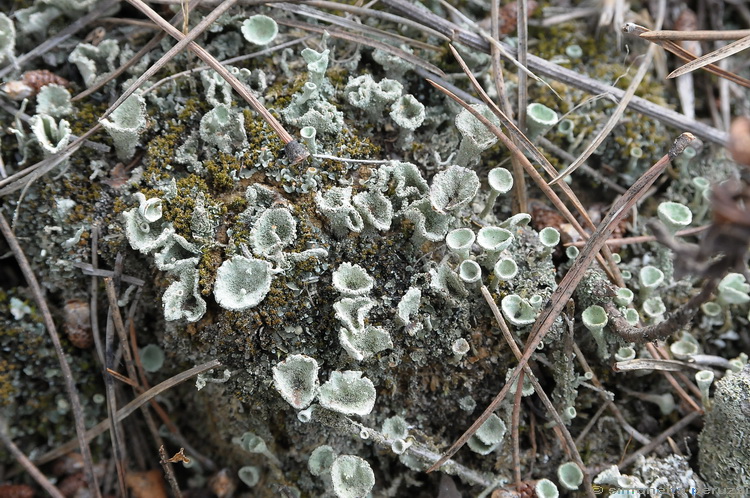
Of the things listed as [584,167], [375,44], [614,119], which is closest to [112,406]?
[375,44]

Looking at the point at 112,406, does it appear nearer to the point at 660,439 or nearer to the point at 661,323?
the point at 661,323

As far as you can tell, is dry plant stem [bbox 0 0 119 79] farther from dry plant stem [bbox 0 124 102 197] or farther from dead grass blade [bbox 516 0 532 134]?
dead grass blade [bbox 516 0 532 134]

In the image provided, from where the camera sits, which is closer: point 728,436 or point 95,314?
point 728,436

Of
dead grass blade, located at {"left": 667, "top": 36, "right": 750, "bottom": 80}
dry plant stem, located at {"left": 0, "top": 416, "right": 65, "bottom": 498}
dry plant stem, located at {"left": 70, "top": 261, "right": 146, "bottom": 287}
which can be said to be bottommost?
dry plant stem, located at {"left": 0, "top": 416, "right": 65, "bottom": 498}

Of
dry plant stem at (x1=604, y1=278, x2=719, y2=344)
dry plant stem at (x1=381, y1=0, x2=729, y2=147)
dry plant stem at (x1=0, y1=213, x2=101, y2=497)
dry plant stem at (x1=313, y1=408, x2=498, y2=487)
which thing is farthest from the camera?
dry plant stem at (x1=381, y1=0, x2=729, y2=147)

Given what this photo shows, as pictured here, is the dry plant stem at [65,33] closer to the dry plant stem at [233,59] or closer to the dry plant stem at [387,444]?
the dry plant stem at [233,59]

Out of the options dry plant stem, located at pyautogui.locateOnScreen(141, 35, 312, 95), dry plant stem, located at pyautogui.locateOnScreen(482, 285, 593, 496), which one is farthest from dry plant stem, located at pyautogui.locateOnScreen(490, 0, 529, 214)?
dry plant stem, located at pyautogui.locateOnScreen(141, 35, 312, 95)
